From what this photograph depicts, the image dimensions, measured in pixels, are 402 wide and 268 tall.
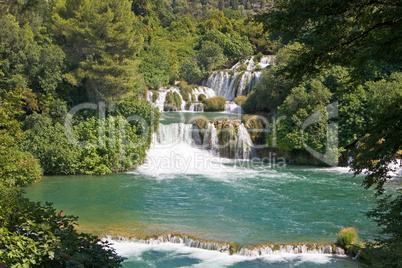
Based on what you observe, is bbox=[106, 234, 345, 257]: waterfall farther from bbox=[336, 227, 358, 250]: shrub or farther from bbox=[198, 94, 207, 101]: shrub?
bbox=[198, 94, 207, 101]: shrub

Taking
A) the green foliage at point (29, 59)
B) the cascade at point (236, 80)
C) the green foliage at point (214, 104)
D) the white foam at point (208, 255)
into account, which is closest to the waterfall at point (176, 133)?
the green foliage at point (214, 104)

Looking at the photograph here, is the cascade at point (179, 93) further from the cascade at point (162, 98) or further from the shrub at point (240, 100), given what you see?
the shrub at point (240, 100)

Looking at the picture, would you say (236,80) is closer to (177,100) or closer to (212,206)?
(177,100)

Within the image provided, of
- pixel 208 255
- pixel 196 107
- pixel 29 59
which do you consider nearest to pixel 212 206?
pixel 208 255

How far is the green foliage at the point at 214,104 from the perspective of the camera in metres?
29.4

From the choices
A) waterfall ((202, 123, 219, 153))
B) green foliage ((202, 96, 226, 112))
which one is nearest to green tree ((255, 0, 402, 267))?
waterfall ((202, 123, 219, 153))

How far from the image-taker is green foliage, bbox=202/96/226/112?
29375 mm

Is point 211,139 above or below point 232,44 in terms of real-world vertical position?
below

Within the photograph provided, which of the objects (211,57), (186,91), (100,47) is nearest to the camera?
(100,47)

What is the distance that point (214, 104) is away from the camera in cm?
2934

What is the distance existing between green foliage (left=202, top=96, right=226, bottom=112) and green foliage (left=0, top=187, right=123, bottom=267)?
23.5 metres

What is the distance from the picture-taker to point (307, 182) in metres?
18.2

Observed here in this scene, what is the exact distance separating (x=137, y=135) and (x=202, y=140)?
169 inches

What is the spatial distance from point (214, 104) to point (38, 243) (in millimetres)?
24290
